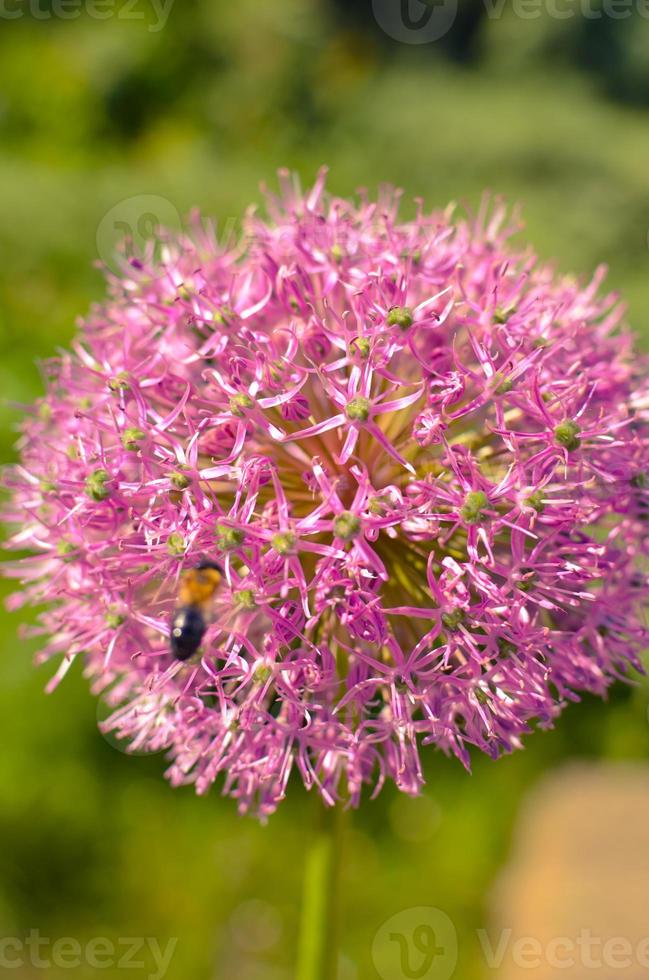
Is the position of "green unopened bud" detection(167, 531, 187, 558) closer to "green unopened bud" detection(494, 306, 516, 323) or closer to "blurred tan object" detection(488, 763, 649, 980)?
"green unopened bud" detection(494, 306, 516, 323)

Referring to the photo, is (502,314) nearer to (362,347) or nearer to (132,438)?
(362,347)

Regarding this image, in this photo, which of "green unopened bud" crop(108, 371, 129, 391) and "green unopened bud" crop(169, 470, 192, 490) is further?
"green unopened bud" crop(108, 371, 129, 391)

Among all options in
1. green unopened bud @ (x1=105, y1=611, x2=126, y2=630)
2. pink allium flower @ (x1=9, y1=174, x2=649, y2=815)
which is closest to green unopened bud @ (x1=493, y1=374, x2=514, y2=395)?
pink allium flower @ (x1=9, y1=174, x2=649, y2=815)

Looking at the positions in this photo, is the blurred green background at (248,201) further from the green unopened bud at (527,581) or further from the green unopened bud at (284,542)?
the green unopened bud at (527,581)

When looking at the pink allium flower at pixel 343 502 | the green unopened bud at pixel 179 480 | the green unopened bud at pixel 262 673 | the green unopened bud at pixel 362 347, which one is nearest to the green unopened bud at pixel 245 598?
the pink allium flower at pixel 343 502

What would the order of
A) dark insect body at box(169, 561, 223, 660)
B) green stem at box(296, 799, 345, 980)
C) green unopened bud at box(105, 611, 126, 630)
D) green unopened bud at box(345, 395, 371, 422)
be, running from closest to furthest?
1. dark insect body at box(169, 561, 223, 660)
2. green unopened bud at box(345, 395, 371, 422)
3. green unopened bud at box(105, 611, 126, 630)
4. green stem at box(296, 799, 345, 980)

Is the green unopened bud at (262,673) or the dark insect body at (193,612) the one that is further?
the green unopened bud at (262,673)

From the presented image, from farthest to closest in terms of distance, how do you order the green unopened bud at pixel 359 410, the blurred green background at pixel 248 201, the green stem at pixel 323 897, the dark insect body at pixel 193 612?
the blurred green background at pixel 248 201 < the green stem at pixel 323 897 < the green unopened bud at pixel 359 410 < the dark insect body at pixel 193 612
